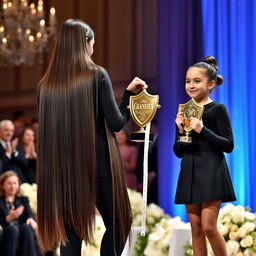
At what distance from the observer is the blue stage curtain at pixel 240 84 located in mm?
5117

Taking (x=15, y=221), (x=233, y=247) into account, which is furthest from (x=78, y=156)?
(x=15, y=221)

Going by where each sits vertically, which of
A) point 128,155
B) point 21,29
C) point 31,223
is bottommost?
point 31,223

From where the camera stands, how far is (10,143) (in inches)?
283

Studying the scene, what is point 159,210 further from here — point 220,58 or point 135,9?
point 135,9

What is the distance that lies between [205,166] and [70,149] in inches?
35.5

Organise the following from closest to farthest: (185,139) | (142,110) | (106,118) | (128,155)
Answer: (106,118) → (142,110) → (185,139) → (128,155)

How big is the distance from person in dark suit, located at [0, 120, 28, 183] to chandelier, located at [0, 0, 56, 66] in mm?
2107

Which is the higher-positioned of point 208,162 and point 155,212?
point 208,162

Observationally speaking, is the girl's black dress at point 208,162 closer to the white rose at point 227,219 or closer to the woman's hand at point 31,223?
the white rose at point 227,219

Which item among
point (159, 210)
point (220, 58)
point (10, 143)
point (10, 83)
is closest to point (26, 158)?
point (10, 143)

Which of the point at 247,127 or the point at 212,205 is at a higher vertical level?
the point at 247,127

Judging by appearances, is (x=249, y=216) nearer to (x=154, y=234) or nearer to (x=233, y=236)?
(x=233, y=236)

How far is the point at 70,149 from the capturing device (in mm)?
3291

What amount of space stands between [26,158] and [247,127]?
9.97 feet
